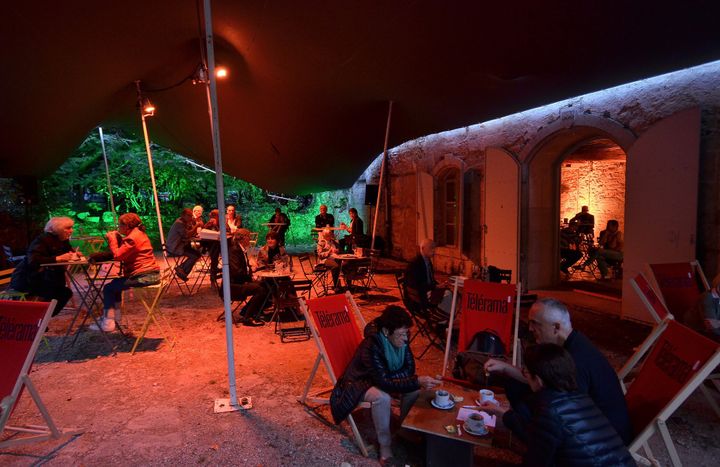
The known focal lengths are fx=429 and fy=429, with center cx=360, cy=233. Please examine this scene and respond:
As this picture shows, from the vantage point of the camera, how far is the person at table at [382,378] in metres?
2.82

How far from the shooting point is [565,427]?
5.97 ft

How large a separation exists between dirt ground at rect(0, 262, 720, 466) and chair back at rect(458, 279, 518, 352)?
0.61 meters

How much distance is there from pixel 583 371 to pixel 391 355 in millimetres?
1229

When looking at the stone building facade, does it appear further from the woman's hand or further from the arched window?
the woman's hand

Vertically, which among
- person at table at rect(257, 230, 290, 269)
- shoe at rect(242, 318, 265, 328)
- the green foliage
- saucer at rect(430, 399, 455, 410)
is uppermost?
the green foliage

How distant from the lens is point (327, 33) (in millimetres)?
5066

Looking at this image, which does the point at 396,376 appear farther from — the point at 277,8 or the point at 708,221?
the point at 708,221

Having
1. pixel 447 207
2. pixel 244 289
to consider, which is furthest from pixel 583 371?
pixel 447 207

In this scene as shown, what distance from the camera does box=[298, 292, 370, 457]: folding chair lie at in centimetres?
330

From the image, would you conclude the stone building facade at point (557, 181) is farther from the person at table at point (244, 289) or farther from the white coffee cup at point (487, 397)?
the person at table at point (244, 289)

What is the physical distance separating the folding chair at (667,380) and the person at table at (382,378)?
3.98ft

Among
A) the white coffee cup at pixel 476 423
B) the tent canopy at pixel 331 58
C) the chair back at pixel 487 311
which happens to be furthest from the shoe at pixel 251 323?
the white coffee cup at pixel 476 423

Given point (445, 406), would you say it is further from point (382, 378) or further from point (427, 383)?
point (382, 378)

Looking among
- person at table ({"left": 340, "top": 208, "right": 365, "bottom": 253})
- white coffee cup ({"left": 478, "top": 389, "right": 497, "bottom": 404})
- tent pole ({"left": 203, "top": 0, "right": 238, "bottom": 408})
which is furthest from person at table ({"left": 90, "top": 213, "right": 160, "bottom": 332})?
person at table ({"left": 340, "top": 208, "right": 365, "bottom": 253})
